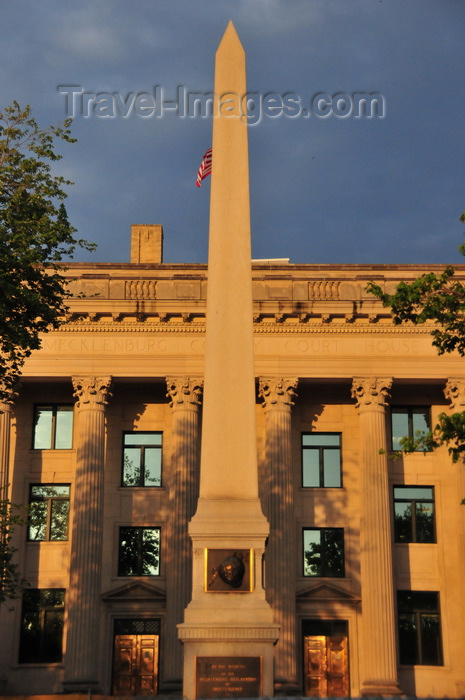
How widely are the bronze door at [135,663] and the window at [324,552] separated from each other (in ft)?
20.5

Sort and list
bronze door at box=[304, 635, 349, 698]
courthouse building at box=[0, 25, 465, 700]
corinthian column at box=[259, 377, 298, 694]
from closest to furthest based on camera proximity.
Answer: corinthian column at box=[259, 377, 298, 694]
courthouse building at box=[0, 25, 465, 700]
bronze door at box=[304, 635, 349, 698]

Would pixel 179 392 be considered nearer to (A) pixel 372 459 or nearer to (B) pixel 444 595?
(A) pixel 372 459

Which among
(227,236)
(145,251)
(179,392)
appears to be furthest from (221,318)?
(145,251)

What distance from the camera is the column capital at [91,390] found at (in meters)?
39.5

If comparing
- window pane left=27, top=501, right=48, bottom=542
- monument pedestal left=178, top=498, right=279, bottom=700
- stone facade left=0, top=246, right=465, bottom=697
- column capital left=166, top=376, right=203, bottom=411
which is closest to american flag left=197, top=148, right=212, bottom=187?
stone facade left=0, top=246, right=465, bottom=697

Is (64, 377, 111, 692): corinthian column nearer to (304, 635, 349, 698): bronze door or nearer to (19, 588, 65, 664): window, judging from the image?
(19, 588, 65, 664): window

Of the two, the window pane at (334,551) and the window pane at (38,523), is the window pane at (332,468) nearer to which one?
the window pane at (334,551)

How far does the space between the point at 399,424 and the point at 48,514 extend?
13554 millimetres

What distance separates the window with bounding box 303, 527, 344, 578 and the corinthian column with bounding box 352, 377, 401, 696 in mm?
2315

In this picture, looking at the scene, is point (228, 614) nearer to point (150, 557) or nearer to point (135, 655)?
point (135, 655)

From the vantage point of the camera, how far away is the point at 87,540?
37969 millimetres

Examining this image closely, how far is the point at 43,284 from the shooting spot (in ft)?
84.1

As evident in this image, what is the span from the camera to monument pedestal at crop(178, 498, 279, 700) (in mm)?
17750

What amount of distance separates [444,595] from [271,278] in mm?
13032
